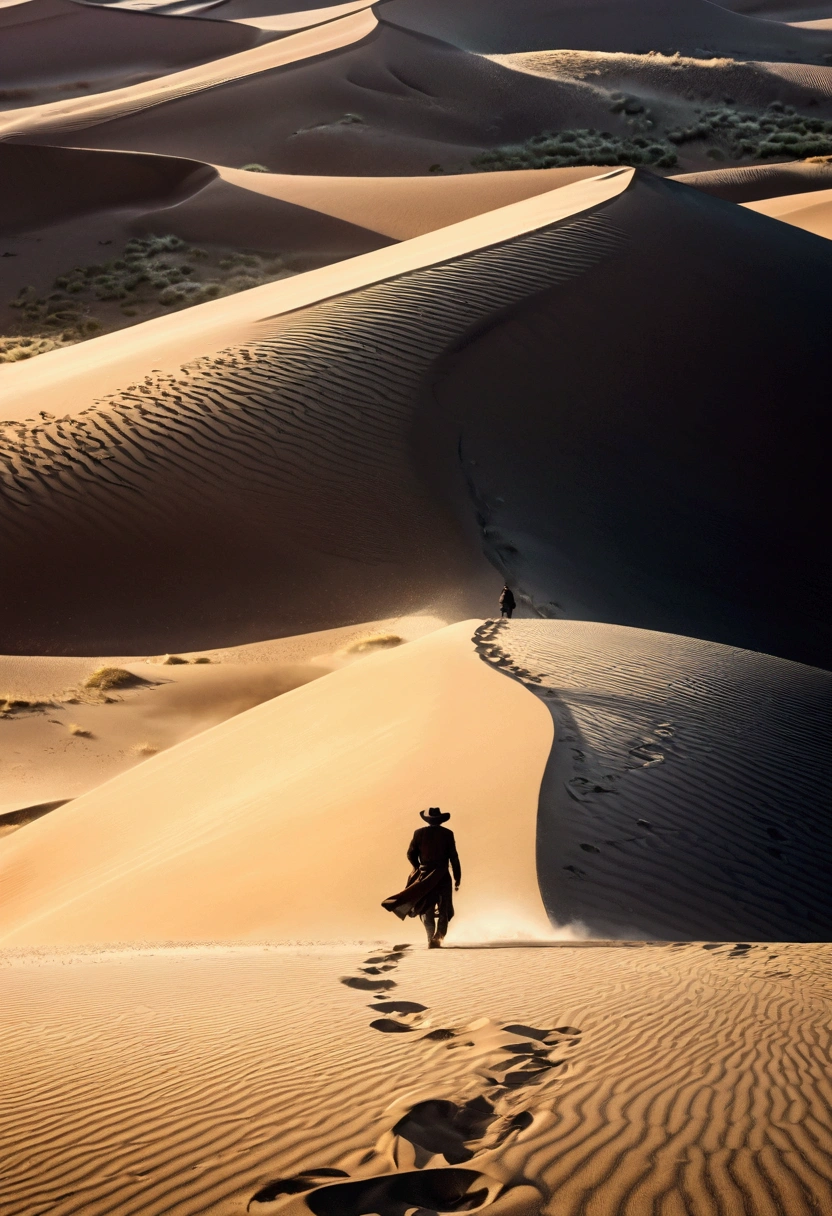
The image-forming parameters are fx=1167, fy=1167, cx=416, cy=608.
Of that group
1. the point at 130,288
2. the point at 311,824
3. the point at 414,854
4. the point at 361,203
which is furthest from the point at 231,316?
the point at 414,854

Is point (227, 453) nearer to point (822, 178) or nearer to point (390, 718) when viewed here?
point (390, 718)

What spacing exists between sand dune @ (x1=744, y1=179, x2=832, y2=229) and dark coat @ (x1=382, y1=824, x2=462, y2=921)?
83.1ft

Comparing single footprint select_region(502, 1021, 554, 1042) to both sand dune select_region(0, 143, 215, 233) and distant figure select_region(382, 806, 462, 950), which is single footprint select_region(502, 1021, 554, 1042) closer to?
distant figure select_region(382, 806, 462, 950)

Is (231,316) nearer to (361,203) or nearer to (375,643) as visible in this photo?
(375,643)

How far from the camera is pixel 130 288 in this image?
29.5 m

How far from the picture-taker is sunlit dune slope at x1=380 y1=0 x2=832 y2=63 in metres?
59.6

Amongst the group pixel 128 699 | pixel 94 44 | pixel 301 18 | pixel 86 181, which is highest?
pixel 301 18

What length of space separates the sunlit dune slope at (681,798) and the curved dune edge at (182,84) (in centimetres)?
3976

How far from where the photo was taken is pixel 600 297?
2009 centimetres

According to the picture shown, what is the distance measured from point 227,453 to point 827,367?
1059cm

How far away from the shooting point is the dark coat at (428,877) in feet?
18.4

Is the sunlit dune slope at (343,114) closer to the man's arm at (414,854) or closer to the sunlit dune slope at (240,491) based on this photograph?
the sunlit dune slope at (240,491)

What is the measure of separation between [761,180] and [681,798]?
1293 inches

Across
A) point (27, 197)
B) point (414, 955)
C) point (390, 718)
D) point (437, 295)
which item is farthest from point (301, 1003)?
point (27, 197)
